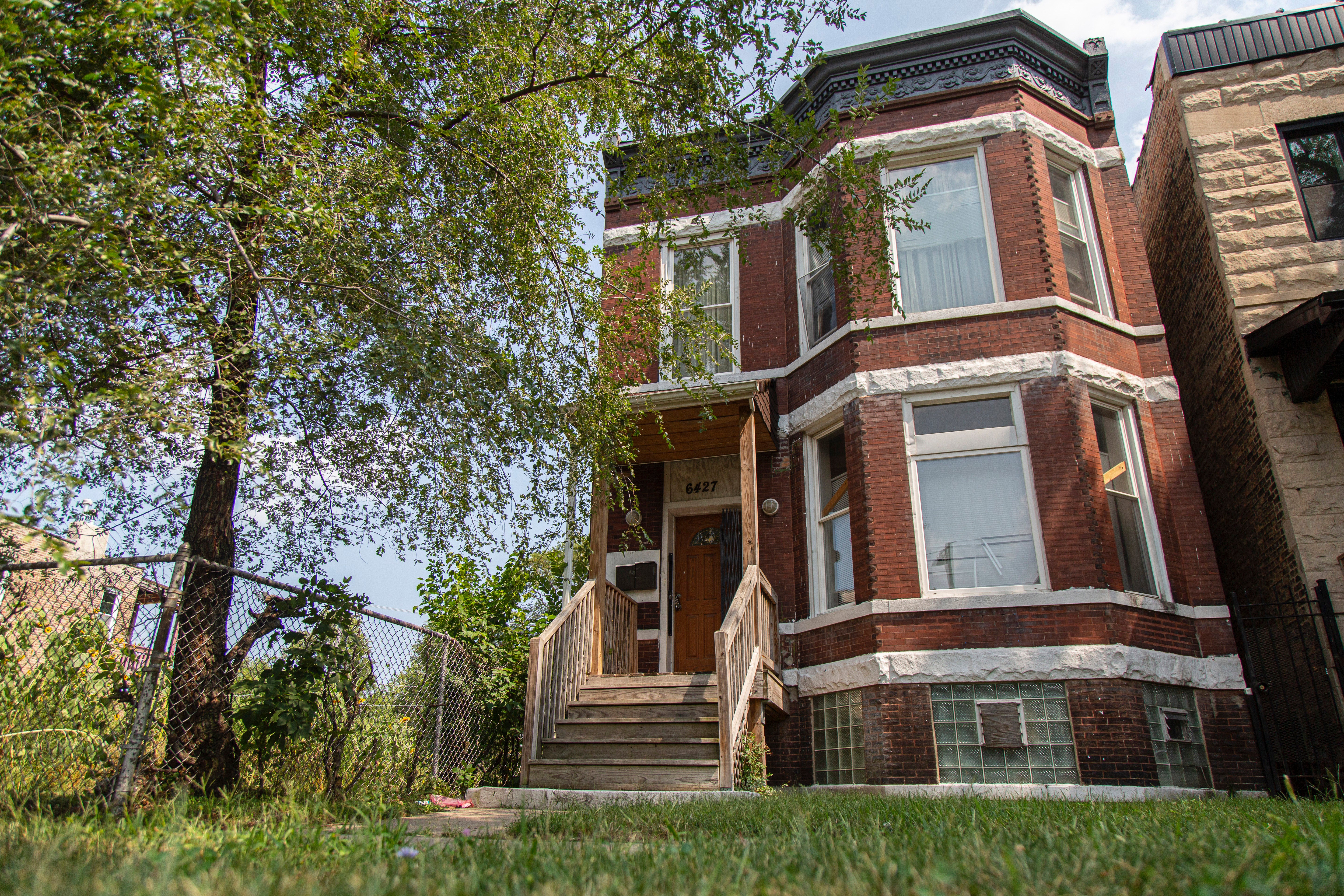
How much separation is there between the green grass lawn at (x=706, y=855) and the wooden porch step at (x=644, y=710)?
3.82 metres

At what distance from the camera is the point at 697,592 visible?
408 inches

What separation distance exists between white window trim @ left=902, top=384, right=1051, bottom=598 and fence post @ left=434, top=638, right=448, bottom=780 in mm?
4591

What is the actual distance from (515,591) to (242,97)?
21.9 ft

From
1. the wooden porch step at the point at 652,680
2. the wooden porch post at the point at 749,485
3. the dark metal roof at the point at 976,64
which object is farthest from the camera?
the dark metal roof at the point at 976,64

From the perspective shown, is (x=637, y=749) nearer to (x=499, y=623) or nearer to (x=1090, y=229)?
(x=499, y=623)

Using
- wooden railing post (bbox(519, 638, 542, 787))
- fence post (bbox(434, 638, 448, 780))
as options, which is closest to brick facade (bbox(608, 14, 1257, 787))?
wooden railing post (bbox(519, 638, 542, 787))

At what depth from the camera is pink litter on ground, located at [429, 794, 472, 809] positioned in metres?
6.08

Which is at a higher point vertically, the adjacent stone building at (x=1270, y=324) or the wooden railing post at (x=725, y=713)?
the adjacent stone building at (x=1270, y=324)

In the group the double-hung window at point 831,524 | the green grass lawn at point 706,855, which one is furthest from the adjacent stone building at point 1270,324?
the green grass lawn at point 706,855

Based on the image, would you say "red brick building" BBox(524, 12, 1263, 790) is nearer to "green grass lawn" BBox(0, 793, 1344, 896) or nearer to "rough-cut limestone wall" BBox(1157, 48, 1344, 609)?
"rough-cut limestone wall" BBox(1157, 48, 1344, 609)

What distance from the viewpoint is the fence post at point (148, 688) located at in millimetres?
4215

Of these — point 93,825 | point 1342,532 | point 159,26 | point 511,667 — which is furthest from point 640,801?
point 1342,532

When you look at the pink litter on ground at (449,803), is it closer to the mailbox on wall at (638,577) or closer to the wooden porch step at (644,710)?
the wooden porch step at (644,710)

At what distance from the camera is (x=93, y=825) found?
312cm
